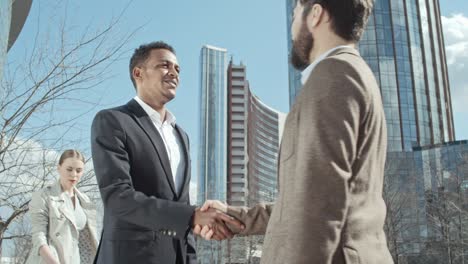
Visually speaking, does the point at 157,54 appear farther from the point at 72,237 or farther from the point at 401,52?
the point at 401,52

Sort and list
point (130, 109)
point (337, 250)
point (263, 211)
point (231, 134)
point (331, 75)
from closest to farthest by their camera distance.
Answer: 1. point (337, 250)
2. point (331, 75)
3. point (263, 211)
4. point (130, 109)
5. point (231, 134)

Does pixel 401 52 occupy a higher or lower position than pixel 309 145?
higher

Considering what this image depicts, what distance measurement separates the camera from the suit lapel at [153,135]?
2.59 m

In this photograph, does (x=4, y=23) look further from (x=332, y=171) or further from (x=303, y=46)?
(x=332, y=171)

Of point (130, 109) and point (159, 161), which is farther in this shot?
point (130, 109)

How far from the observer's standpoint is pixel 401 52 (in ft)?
200

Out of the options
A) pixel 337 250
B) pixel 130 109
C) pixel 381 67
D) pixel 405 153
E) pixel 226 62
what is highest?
pixel 226 62

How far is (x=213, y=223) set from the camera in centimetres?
245

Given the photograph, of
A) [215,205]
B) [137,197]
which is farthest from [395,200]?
[137,197]

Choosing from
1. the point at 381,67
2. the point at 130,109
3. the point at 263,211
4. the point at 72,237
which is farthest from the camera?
the point at 381,67

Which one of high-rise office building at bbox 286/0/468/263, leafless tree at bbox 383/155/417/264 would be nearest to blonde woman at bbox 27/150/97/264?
leafless tree at bbox 383/155/417/264

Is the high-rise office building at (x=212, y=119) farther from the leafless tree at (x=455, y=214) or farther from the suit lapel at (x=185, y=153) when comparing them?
the suit lapel at (x=185, y=153)

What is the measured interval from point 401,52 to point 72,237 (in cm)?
6162

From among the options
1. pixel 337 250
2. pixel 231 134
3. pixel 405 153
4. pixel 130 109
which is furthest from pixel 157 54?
pixel 231 134
